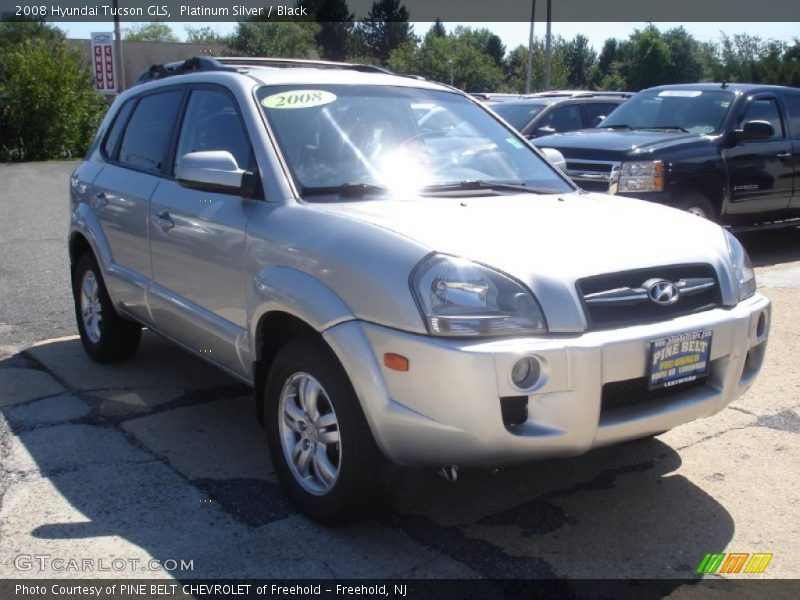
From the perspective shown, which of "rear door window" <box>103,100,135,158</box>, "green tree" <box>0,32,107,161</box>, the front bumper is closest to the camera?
the front bumper

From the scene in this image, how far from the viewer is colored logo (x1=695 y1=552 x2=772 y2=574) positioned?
319 centimetres

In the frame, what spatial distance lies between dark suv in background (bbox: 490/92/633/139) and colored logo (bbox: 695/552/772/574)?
29.0 feet

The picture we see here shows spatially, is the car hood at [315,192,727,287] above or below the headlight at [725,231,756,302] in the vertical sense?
above

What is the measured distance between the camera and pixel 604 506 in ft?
12.1

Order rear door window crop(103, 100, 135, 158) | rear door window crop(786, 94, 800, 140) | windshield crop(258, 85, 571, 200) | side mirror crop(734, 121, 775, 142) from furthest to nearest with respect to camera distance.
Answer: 1. rear door window crop(786, 94, 800, 140)
2. side mirror crop(734, 121, 775, 142)
3. rear door window crop(103, 100, 135, 158)
4. windshield crop(258, 85, 571, 200)

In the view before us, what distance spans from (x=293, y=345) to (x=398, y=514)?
829mm

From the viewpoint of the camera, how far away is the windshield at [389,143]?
3.92 metres

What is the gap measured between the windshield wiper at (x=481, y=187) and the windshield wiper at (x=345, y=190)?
9.8 inches

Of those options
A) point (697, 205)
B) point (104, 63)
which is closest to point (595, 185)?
point (697, 205)

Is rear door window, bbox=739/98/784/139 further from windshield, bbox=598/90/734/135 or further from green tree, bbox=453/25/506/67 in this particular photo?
green tree, bbox=453/25/506/67

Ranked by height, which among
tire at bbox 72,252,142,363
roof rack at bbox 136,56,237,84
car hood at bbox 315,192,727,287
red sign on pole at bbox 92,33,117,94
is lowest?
tire at bbox 72,252,142,363

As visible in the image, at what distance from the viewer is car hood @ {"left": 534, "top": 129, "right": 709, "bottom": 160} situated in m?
8.32

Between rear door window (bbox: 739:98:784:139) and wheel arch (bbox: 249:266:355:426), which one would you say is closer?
wheel arch (bbox: 249:266:355:426)

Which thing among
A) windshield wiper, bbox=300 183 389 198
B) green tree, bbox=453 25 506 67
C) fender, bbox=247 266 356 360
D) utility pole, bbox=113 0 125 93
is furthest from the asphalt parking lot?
green tree, bbox=453 25 506 67
